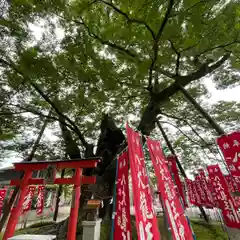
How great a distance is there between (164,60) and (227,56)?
2.10 metres

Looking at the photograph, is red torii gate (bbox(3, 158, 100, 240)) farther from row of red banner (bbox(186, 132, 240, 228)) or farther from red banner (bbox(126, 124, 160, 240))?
row of red banner (bbox(186, 132, 240, 228))

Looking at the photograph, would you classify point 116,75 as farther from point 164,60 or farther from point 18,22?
point 18,22

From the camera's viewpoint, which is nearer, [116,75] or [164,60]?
[164,60]

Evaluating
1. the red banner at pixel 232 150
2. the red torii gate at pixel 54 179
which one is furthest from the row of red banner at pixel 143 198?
the red banner at pixel 232 150

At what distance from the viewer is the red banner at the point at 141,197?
220 cm

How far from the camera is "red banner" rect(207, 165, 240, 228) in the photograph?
16.4ft

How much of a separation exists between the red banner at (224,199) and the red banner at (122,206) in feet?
13.0

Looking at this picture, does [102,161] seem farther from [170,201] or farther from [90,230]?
[170,201]

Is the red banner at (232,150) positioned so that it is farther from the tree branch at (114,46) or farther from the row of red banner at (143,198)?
the tree branch at (114,46)

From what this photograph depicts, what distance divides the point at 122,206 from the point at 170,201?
1137 mm

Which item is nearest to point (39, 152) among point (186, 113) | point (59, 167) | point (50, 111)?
point (50, 111)

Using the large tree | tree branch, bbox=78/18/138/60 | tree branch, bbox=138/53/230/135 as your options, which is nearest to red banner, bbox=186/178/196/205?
the large tree

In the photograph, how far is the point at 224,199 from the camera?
549cm

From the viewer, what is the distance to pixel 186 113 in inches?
299
